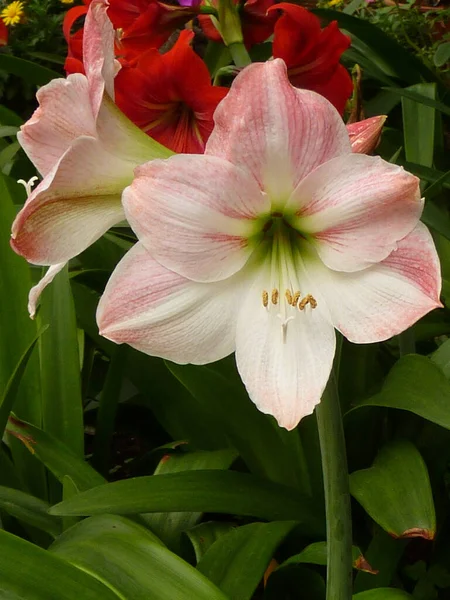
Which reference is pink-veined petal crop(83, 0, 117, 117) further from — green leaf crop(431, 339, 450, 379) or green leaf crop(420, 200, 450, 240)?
green leaf crop(420, 200, 450, 240)

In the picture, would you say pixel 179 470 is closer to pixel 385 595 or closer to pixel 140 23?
pixel 385 595

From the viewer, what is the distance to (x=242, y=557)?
686 millimetres

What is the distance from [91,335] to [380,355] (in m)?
0.43

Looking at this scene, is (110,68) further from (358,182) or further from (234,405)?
(234,405)

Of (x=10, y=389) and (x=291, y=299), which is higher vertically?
(x=291, y=299)

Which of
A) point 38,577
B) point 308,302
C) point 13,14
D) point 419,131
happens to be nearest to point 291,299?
point 308,302

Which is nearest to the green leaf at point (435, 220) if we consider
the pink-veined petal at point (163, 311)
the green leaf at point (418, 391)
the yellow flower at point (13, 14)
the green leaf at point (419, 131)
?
the green leaf at point (419, 131)

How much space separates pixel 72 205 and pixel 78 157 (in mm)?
36

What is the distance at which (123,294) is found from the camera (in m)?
0.42

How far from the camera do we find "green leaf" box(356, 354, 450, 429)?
0.67m

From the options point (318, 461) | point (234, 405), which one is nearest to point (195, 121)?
point (234, 405)

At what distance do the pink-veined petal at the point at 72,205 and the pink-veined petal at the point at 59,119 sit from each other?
17 mm

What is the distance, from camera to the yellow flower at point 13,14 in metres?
2.09

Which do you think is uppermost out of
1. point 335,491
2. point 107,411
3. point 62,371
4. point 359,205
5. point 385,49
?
point 359,205
